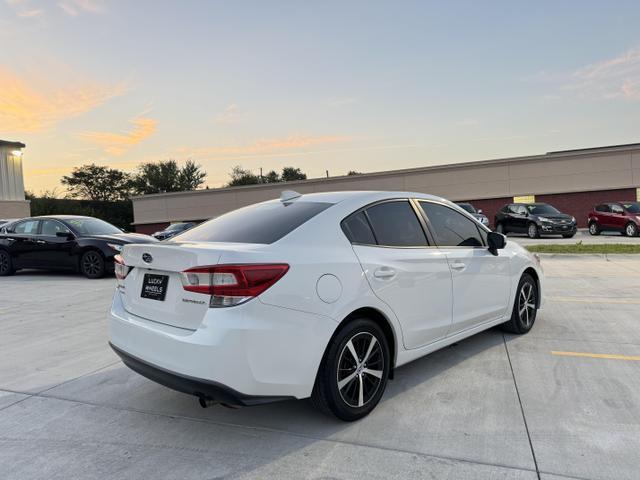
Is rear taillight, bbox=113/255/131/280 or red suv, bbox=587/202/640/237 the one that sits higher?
rear taillight, bbox=113/255/131/280

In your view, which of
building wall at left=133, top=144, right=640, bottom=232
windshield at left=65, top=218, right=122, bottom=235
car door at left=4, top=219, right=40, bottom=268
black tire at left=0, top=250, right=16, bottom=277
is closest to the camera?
windshield at left=65, top=218, right=122, bottom=235

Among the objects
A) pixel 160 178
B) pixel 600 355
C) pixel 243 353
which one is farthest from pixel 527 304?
pixel 160 178

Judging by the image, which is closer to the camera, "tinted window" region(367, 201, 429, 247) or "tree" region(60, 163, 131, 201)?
"tinted window" region(367, 201, 429, 247)

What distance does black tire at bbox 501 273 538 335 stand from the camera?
525 cm

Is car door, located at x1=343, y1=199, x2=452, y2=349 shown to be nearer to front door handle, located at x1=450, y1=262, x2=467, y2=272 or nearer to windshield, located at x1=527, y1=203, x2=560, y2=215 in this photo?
front door handle, located at x1=450, y1=262, x2=467, y2=272

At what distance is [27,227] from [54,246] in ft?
Result: 4.09

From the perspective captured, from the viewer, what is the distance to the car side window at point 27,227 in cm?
1202

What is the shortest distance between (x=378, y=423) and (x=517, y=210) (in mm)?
21308

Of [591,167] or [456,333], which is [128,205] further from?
[456,333]

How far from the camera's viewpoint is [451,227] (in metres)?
4.52

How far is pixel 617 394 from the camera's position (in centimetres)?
367

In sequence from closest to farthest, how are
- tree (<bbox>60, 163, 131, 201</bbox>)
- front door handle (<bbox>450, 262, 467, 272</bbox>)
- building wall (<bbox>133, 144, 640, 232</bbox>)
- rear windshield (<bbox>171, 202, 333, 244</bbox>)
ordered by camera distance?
rear windshield (<bbox>171, 202, 333, 244</bbox>), front door handle (<bbox>450, 262, 467, 272</bbox>), building wall (<bbox>133, 144, 640, 232</bbox>), tree (<bbox>60, 163, 131, 201</bbox>)

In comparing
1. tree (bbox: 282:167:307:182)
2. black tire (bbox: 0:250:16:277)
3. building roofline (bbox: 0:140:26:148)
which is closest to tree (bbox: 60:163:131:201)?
tree (bbox: 282:167:307:182)

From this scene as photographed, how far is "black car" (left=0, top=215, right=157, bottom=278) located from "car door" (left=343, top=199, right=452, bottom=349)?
801 cm
